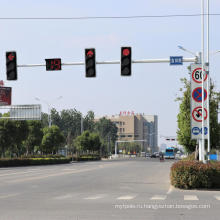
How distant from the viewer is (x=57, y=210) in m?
12.2

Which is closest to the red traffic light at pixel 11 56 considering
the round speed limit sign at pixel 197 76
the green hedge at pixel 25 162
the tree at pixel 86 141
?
the round speed limit sign at pixel 197 76

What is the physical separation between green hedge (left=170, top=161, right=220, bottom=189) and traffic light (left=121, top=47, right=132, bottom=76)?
4921 mm

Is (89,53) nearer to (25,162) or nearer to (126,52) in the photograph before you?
(126,52)

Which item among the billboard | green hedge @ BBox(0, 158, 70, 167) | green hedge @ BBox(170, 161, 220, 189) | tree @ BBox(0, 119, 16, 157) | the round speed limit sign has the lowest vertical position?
green hedge @ BBox(0, 158, 70, 167)

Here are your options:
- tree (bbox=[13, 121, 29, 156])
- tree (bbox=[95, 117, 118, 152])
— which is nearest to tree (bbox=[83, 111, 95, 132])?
tree (bbox=[95, 117, 118, 152])

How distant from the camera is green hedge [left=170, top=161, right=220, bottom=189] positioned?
20266mm

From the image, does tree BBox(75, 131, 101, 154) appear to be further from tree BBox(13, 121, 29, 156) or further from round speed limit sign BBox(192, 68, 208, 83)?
round speed limit sign BBox(192, 68, 208, 83)

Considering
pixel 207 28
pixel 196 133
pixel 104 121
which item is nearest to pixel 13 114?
pixel 207 28

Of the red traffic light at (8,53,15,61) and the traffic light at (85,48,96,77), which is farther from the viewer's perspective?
the red traffic light at (8,53,15,61)

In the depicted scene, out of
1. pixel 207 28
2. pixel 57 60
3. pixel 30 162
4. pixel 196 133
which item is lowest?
pixel 30 162

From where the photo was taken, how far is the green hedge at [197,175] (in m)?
20.3

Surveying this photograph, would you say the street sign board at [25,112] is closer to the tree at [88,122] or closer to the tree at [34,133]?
the tree at [34,133]

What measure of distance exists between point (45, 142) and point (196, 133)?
61005mm

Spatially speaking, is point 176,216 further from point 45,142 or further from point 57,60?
point 45,142
